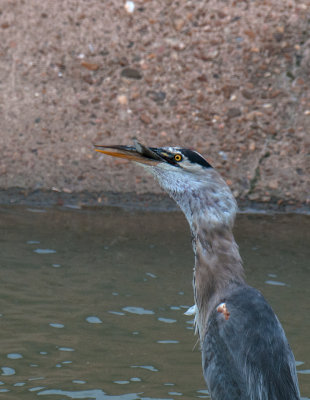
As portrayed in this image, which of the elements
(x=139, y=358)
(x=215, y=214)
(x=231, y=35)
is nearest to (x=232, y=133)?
(x=231, y=35)

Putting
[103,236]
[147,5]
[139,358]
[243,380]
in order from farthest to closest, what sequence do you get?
[147,5] < [103,236] < [139,358] < [243,380]

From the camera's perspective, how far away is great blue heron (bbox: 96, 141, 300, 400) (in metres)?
4.59

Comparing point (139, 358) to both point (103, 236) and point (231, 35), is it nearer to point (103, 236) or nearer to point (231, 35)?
point (103, 236)

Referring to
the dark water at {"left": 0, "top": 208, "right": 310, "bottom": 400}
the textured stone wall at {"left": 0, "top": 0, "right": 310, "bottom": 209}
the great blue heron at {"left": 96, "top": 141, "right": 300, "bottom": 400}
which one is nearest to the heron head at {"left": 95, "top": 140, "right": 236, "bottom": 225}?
the great blue heron at {"left": 96, "top": 141, "right": 300, "bottom": 400}

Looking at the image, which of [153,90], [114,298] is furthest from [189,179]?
[153,90]

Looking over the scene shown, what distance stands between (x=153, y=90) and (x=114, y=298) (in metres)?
3.34

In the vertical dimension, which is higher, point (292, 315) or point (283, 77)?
point (283, 77)

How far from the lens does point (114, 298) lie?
728cm

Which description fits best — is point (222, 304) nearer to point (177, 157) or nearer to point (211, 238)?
point (211, 238)

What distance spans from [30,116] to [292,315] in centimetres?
417

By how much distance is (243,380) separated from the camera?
4.64 m

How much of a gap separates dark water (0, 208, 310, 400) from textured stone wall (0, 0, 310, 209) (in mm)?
699

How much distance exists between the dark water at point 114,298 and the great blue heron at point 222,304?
3.52 feet

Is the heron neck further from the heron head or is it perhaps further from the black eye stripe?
the black eye stripe
